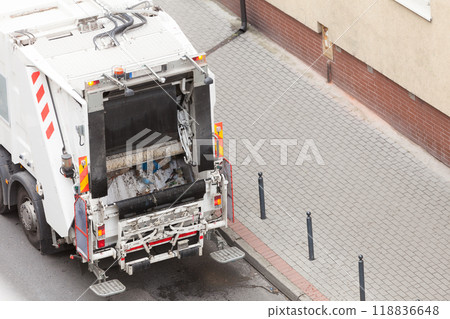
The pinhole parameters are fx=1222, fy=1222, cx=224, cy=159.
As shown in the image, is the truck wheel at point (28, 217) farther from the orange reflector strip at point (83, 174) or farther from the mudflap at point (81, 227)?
the orange reflector strip at point (83, 174)

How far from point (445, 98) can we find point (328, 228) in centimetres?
246

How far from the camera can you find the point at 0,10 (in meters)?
15.8

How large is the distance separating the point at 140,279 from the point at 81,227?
1523 millimetres

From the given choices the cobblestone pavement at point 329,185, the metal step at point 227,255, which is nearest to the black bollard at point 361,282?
the cobblestone pavement at point 329,185

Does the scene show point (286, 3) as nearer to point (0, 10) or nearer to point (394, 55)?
point (394, 55)

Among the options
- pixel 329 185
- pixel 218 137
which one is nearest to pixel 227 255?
pixel 218 137

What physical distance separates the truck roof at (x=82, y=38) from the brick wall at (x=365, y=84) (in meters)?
4.20

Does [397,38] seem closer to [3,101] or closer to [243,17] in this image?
[243,17]

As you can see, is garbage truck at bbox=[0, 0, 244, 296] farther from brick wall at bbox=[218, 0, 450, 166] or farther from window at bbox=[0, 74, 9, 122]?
brick wall at bbox=[218, 0, 450, 166]

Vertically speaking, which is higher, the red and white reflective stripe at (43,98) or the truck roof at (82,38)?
the truck roof at (82,38)

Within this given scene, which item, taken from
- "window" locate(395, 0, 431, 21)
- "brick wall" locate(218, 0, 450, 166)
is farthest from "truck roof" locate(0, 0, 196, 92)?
"brick wall" locate(218, 0, 450, 166)

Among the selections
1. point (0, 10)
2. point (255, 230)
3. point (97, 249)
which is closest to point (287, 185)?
point (255, 230)

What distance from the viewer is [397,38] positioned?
1762cm

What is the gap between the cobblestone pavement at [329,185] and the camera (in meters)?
15.7
